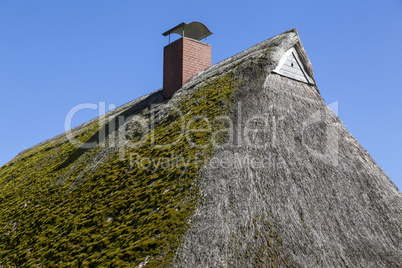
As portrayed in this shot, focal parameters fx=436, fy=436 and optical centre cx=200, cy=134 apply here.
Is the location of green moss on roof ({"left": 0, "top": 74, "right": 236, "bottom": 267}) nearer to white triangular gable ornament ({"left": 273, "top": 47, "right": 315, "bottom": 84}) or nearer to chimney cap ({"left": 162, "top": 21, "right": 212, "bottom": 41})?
white triangular gable ornament ({"left": 273, "top": 47, "right": 315, "bottom": 84})

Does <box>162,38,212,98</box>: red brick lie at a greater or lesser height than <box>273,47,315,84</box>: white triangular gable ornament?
greater

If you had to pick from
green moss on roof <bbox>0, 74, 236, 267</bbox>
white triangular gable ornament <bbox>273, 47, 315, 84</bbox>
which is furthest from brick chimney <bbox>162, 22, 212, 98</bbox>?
white triangular gable ornament <bbox>273, 47, 315, 84</bbox>

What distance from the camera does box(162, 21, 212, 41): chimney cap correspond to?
11328 millimetres

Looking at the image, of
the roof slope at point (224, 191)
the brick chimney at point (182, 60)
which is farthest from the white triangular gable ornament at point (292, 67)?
the brick chimney at point (182, 60)

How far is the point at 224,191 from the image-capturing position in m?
5.50

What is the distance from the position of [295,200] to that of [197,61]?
5.88 meters

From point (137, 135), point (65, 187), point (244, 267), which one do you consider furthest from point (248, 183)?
point (65, 187)

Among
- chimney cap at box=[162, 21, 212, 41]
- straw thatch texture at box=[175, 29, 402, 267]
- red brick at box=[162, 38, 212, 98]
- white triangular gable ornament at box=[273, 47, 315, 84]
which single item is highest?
chimney cap at box=[162, 21, 212, 41]

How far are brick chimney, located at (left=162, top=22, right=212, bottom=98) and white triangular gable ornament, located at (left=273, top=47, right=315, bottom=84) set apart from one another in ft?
9.25

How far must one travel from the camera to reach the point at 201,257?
4.74m

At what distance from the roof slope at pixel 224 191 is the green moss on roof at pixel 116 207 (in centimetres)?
2

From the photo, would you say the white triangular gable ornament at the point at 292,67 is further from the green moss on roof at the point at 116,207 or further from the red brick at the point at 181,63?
the red brick at the point at 181,63

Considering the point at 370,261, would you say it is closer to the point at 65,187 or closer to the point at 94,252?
the point at 94,252

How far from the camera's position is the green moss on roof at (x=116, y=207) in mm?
5223
